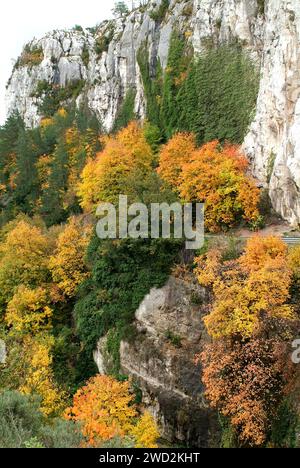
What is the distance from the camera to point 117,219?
28.7m

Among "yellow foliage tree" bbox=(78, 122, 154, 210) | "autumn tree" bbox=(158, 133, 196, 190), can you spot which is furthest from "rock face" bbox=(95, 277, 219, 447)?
"autumn tree" bbox=(158, 133, 196, 190)

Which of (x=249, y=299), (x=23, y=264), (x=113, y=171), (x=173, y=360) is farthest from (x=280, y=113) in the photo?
(x=23, y=264)

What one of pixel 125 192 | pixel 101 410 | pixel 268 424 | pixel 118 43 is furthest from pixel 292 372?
pixel 118 43

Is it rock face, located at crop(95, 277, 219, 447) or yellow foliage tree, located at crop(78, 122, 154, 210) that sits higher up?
yellow foliage tree, located at crop(78, 122, 154, 210)

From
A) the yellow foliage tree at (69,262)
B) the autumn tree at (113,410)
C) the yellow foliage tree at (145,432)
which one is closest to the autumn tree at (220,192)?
the yellow foliage tree at (69,262)

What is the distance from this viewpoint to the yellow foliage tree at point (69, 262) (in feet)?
105

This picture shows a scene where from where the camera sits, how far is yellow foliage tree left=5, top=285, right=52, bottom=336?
98.9ft

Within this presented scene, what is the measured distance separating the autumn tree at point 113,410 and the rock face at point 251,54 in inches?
658

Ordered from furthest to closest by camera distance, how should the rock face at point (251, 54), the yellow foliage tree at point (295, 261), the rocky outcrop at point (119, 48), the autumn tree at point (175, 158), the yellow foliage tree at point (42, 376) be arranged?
1. the rocky outcrop at point (119, 48)
2. the autumn tree at point (175, 158)
3. the rock face at point (251, 54)
4. the yellow foliage tree at point (42, 376)
5. the yellow foliage tree at point (295, 261)

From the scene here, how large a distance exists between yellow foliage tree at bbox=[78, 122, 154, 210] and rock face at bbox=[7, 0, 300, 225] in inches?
395

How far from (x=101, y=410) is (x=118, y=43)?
54.2 meters

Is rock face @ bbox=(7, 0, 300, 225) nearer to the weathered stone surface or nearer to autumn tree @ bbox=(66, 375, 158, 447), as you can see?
the weathered stone surface

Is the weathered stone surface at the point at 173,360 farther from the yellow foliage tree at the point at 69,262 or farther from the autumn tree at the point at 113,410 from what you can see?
the yellow foliage tree at the point at 69,262

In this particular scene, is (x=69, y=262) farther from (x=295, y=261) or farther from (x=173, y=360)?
(x=295, y=261)
